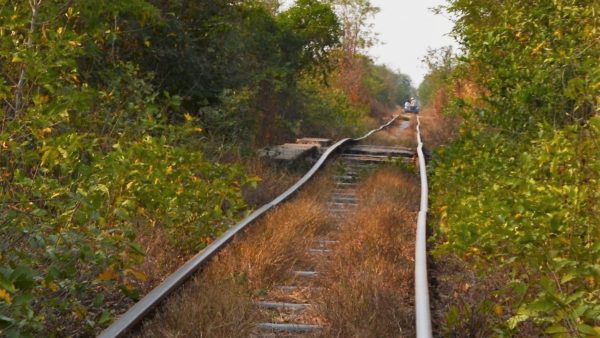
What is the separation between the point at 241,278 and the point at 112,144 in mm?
3764

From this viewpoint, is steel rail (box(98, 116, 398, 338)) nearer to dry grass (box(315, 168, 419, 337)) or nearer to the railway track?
the railway track

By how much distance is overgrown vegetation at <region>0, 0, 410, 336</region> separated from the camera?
5020mm

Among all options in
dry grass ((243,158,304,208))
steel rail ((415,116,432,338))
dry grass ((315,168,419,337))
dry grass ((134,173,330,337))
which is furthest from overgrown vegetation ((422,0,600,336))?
dry grass ((243,158,304,208))

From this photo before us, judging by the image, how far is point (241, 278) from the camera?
6039 millimetres

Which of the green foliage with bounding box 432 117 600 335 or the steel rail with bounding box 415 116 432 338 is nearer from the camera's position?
the green foliage with bounding box 432 117 600 335

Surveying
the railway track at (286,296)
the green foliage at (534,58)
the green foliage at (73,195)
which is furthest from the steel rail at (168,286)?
the green foliage at (534,58)

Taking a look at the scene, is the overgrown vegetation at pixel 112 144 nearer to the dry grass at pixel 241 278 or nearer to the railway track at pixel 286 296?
the railway track at pixel 286 296

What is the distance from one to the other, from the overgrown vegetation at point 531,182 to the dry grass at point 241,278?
1266mm

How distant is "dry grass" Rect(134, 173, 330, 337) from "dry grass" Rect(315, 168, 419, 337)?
352mm

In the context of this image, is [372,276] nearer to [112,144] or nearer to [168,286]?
[168,286]

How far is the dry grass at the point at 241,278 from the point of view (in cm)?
495

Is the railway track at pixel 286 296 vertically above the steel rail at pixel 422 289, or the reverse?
the steel rail at pixel 422 289

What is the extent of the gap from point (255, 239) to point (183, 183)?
1.52 metres

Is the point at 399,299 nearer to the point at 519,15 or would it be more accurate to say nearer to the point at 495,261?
the point at 495,261
